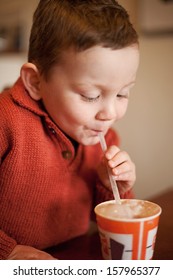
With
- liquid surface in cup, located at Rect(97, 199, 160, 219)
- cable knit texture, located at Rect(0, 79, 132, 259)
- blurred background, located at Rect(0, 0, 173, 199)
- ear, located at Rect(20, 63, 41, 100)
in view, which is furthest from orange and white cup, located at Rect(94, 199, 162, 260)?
blurred background, located at Rect(0, 0, 173, 199)

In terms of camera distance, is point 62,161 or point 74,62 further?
point 62,161

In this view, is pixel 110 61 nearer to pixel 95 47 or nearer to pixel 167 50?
pixel 95 47

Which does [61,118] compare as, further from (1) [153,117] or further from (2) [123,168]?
(1) [153,117]

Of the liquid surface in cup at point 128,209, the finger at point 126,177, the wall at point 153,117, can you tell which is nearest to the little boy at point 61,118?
the finger at point 126,177

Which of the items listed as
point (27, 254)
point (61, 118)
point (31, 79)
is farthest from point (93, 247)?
point (31, 79)

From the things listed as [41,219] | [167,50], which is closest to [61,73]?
[41,219]

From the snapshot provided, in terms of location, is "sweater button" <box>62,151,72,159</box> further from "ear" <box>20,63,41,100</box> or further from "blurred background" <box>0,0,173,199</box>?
"blurred background" <box>0,0,173,199</box>

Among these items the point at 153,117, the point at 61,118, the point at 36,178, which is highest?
the point at 61,118

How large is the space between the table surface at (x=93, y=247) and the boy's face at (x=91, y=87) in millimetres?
239

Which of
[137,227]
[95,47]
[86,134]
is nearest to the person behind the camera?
[137,227]

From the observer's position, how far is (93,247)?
72 centimetres

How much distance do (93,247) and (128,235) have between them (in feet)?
0.77

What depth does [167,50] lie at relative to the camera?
4.97 ft
